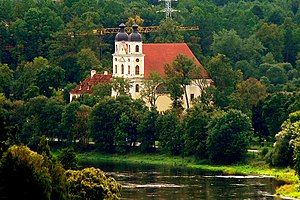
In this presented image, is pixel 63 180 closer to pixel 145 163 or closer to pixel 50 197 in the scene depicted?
pixel 50 197

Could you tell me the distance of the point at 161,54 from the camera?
11575cm

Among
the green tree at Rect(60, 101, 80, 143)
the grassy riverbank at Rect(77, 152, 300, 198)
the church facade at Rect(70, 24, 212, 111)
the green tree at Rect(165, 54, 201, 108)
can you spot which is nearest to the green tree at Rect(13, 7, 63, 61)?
the church facade at Rect(70, 24, 212, 111)

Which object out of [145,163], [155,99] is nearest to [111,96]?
[155,99]

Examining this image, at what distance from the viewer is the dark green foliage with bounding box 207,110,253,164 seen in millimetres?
94812

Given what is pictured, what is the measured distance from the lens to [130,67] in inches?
4471

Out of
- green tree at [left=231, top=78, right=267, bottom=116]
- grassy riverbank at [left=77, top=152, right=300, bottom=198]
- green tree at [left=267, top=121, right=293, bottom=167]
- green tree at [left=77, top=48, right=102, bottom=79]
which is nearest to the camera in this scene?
grassy riverbank at [left=77, top=152, right=300, bottom=198]

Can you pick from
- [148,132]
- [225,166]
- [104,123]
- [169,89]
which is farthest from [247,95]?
[225,166]

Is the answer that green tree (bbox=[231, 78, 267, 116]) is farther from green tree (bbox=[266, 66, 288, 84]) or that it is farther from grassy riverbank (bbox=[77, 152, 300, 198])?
green tree (bbox=[266, 66, 288, 84])

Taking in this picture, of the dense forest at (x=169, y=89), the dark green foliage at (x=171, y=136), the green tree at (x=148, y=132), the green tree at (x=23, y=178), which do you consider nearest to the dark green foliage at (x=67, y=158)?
the green tree at (x=23, y=178)

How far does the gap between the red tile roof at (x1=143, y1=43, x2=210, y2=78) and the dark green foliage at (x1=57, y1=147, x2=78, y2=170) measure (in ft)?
144

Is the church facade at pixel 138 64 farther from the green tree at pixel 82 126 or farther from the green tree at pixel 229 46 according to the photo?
the green tree at pixel 229 46

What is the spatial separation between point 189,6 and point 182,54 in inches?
1523

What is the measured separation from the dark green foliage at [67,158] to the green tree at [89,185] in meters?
2.20

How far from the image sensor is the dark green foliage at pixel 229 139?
3733 inches
